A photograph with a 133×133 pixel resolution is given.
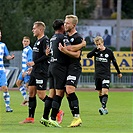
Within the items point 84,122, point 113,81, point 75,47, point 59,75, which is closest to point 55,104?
point 59,75

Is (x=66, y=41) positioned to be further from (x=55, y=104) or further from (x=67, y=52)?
(x=55, y=104)

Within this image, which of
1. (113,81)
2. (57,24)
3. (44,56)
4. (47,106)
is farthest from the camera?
(113,81)

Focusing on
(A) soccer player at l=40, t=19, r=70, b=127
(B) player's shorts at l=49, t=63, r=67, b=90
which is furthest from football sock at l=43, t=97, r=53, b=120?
(B) player's shorts at l=49, t=63, r=67, b=90

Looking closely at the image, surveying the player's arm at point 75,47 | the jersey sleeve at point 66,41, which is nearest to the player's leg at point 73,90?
the player's arm at point 75,47

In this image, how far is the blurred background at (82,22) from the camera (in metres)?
36.9

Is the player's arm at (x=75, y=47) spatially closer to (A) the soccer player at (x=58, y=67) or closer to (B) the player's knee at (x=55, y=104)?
(A) the soccer player at (x=58, y=67)

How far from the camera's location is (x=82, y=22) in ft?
190

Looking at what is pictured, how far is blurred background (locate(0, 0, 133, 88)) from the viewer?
1452 inches

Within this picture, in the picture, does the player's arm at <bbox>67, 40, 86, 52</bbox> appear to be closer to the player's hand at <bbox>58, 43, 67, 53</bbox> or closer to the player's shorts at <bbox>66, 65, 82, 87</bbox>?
the player's hand at <bbox>58, 43, 67, 53</bbox>

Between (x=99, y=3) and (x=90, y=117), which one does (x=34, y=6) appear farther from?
(x=90, y=117)

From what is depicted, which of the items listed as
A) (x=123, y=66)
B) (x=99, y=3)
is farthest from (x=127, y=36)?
(x=123, y=66)

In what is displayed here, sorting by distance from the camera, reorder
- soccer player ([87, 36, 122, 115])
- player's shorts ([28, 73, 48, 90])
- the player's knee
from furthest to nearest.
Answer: soccer player ([87, 36, 122, 115]) → player's shorts ([28, 73, 48, 90]) → the player's knee

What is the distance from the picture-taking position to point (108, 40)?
60.6 metres

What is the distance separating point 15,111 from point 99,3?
57448 mm
